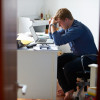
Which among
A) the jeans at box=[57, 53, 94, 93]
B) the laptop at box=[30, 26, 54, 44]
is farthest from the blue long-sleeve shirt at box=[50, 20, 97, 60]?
the laptop at box=[30, 26, 54, 44]

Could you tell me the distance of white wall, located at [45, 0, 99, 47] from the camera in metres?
4.44

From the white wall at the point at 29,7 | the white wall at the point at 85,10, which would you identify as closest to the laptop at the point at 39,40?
the white wall at the point at 85,10

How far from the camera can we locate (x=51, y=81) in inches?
121

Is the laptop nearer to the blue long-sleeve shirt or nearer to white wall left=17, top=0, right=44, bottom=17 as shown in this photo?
the blue long-sleeve shirt

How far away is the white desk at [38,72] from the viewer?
9.78ft

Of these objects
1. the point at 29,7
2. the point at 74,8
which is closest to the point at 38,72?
the point at 74,8

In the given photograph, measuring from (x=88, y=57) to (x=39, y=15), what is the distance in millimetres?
2749

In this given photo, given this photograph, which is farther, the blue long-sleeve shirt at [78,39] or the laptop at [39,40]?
the laptop at [39,40]

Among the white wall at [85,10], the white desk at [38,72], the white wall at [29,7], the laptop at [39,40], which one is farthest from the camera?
the white wall at [29,7]

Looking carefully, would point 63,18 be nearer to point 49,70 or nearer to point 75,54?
point 75,54

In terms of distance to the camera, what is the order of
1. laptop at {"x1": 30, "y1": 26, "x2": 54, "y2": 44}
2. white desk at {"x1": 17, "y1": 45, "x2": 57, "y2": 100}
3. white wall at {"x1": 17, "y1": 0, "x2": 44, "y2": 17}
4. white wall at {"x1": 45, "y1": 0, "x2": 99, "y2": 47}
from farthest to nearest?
white wall at {"x1": 17, "y1": 0, "x2": 44, "y2": 17} → white wall at {"x1": 45, "y1": 0, "x2": 99, "y2": 47} → laptop at {"x1": 30, "y1": 26, "x2": 54, "y2": 44} → white desk at {"x1": 17, "y1": 45, "x2": 57, "y2": 100}

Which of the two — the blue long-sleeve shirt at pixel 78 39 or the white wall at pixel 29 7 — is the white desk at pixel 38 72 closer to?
the blue long-sleeve shirt at pixel 78 39

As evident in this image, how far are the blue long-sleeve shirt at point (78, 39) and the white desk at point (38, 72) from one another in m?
0.22

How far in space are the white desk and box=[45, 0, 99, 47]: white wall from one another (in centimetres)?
171
